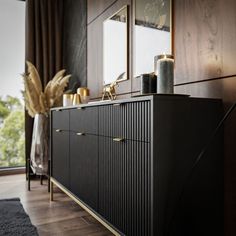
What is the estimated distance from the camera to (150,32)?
205cm

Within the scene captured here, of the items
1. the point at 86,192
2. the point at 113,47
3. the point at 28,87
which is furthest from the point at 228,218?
the point at 28,87

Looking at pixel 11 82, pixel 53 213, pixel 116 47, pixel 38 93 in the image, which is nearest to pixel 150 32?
pixel 116 47

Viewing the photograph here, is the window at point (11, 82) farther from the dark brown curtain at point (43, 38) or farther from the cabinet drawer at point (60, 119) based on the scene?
the cabinet drawer at point (60, 119)

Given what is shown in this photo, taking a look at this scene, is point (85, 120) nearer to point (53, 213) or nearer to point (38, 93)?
point (53, 213)

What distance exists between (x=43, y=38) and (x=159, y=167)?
3.05 metres

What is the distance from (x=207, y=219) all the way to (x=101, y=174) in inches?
26.2

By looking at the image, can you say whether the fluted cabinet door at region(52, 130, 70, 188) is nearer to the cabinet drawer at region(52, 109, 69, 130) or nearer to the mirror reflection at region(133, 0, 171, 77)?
the cabinet drawer at region(52, 109, 69, 130)

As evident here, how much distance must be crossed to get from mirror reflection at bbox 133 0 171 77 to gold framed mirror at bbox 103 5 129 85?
0.52 ft

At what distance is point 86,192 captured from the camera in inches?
77.2

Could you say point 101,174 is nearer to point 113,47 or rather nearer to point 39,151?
point 113,47

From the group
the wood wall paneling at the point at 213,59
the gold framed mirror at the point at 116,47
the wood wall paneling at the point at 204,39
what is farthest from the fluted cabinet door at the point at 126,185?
the gold framed mirror at the point at 116,47

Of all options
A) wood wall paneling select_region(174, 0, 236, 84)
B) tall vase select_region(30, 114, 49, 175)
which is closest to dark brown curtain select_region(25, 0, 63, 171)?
tall vase select_region(30, 114, 49, 175)

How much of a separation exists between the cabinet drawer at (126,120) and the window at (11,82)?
99.4 inches

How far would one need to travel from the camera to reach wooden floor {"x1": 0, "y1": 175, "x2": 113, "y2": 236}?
1.97m
